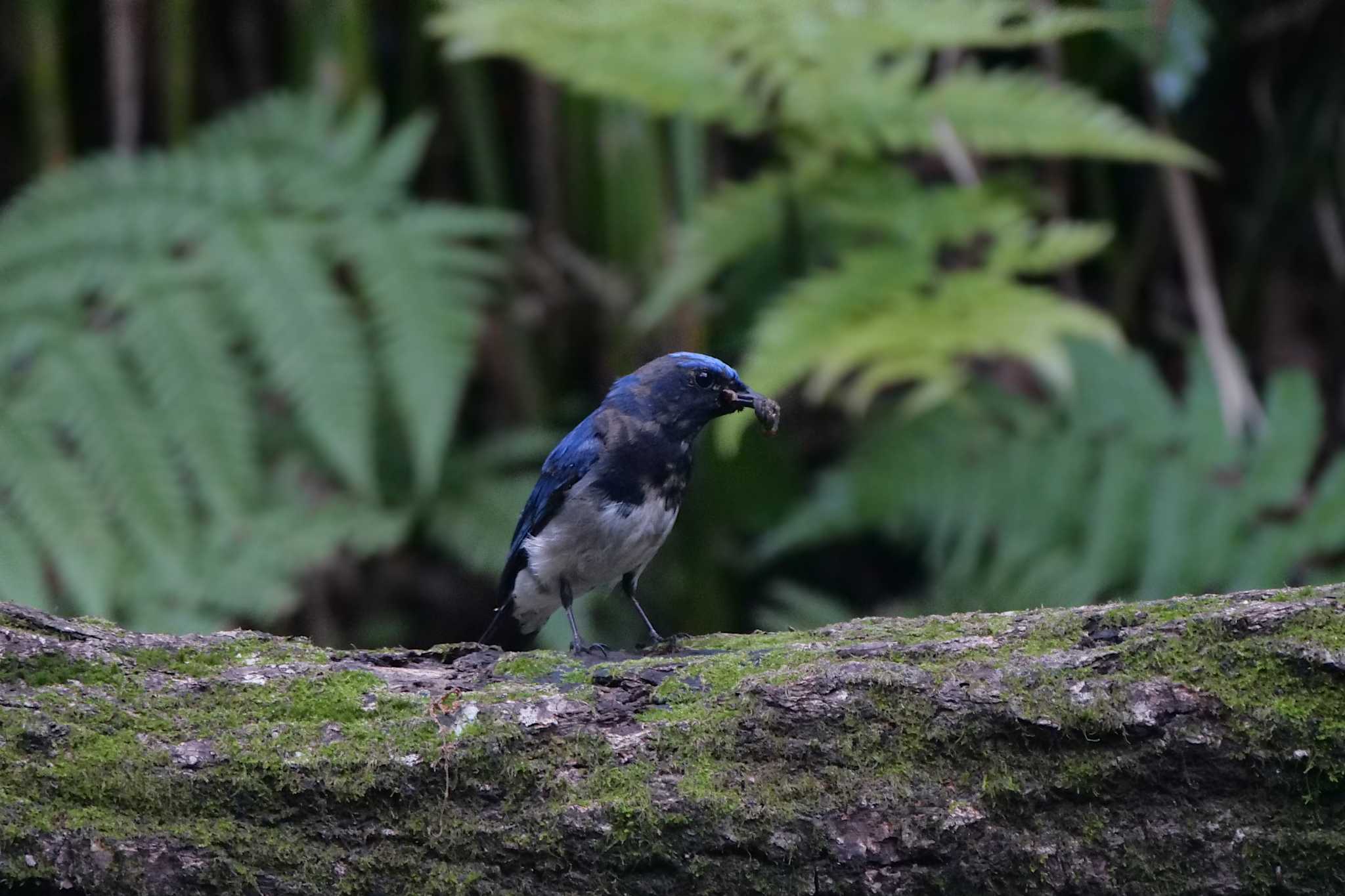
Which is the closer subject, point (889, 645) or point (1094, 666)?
point (1094, 666)

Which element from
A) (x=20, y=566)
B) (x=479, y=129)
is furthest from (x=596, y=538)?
(x=479, y=129)

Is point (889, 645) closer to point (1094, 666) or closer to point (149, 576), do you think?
point (1094, 666)

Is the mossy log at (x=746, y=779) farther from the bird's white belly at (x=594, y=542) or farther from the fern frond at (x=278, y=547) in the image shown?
the fern frond at (x=278, y=547)

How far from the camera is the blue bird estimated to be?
12.1ft

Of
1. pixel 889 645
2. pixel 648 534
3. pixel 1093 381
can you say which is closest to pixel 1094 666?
pixel 889 645

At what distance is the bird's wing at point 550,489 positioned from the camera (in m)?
3.82

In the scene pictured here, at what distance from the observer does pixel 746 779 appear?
2170 mm

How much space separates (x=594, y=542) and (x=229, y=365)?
78.6 inches

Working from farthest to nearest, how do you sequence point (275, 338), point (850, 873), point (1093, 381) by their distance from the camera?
point (1093, 381)
point (275, 338)
point (850, 873)

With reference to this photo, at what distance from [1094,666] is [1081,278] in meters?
4.69

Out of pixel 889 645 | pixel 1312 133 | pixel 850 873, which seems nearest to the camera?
pixel 850 873

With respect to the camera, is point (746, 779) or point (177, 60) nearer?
point (746, 779)

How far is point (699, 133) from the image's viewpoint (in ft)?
18.7

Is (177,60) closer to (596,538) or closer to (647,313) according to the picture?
(647,313)
